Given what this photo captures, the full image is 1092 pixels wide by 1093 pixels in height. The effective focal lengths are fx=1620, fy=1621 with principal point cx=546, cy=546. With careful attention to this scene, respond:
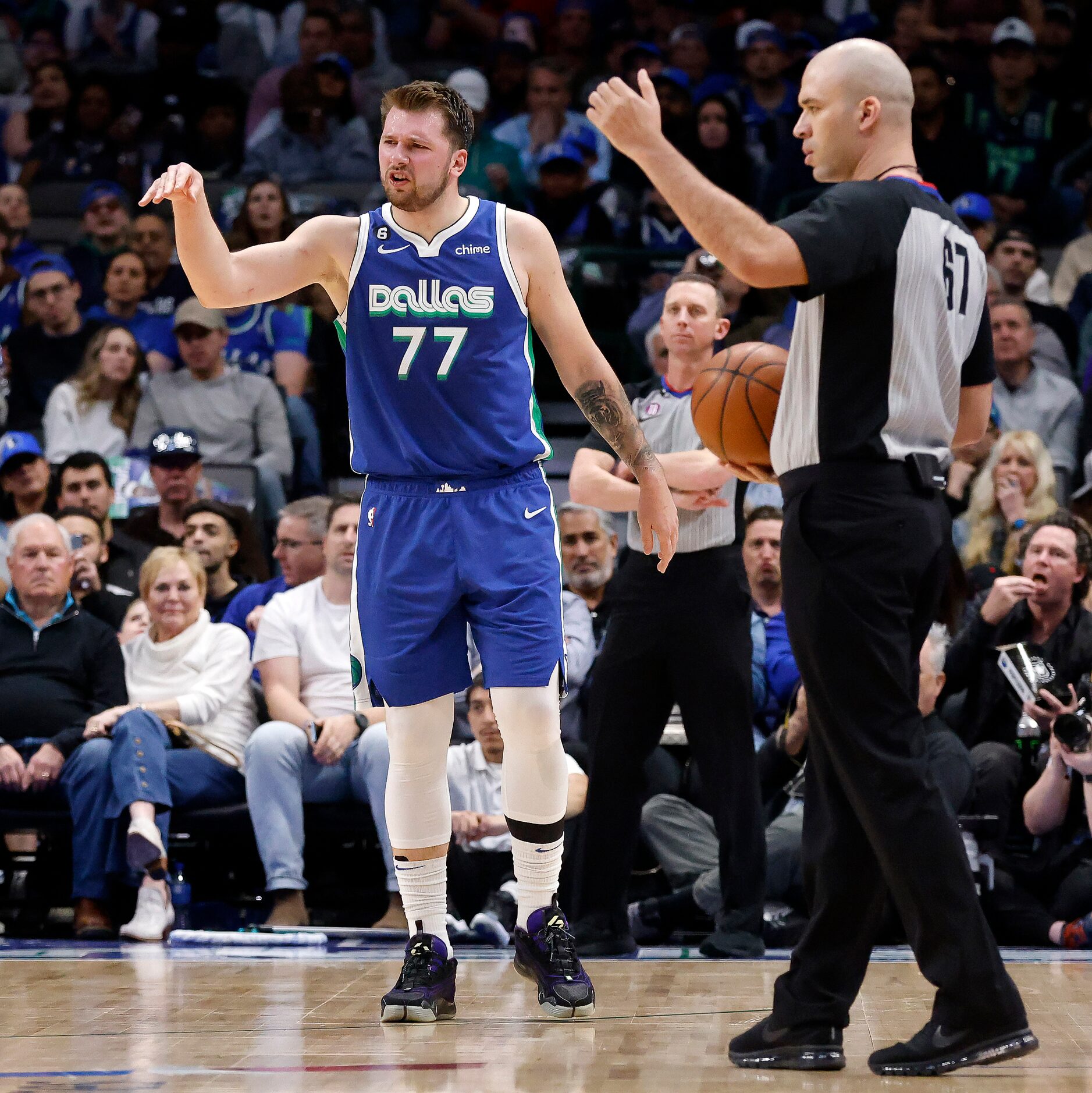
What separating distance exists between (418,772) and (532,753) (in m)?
0.31

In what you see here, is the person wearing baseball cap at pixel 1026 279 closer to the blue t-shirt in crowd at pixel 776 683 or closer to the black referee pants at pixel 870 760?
the blue t-shirt in crowd at pixel 776 683

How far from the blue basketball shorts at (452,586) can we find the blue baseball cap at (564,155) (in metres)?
7.10

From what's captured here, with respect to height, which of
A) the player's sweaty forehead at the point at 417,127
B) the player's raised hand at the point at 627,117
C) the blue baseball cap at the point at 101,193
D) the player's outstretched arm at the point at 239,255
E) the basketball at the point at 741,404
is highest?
the blue baseball cap at the point at 101,193

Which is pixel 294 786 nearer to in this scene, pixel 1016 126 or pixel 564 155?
pixel 564 155

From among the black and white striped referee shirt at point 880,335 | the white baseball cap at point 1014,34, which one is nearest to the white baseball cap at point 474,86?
the white baseball cap at point 1014,34

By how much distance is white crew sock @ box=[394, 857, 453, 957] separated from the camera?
4.29 metres

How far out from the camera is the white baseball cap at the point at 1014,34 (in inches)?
459

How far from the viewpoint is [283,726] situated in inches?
255

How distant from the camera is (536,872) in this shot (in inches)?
171

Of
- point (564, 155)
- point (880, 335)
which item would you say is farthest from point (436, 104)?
point (564, 155)

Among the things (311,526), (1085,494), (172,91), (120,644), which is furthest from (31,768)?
(172,91)

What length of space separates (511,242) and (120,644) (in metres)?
3.55

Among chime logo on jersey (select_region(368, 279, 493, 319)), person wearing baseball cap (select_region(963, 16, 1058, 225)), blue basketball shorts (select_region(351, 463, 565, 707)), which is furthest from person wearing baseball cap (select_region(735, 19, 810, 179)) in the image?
blue basketball shorts (select_region(351, 463, 565, 707))

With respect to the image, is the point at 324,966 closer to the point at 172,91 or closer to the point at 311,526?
the point at 311,526
